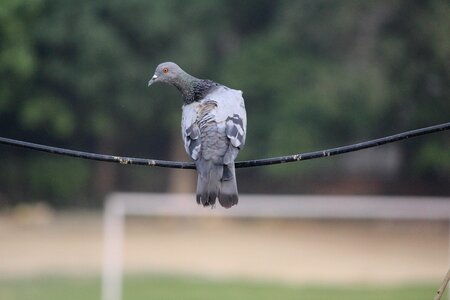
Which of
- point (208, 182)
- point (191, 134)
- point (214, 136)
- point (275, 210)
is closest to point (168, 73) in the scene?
point (191, 134)

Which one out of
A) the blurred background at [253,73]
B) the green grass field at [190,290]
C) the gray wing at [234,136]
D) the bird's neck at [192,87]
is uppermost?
the blurred background at [253,73]

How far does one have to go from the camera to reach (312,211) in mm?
22062

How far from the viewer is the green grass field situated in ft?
53.5

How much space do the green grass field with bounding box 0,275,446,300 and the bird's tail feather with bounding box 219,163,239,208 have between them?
11.3 meters

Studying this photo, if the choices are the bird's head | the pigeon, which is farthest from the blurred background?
the pigeon

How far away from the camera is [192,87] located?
248 inches

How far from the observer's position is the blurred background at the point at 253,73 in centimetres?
2198

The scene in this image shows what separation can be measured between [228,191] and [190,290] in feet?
40.2

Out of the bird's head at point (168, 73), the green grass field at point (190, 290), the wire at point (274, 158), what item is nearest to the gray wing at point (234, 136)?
the wire at point (274, 158)

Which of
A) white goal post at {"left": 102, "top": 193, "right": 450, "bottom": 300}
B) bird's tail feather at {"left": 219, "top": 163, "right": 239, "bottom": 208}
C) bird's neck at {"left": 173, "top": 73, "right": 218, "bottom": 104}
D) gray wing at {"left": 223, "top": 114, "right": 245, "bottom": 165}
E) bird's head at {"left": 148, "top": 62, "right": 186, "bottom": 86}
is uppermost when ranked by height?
white goal post at {"left": 102, "top": 193, "right": 450, "bottom": 300}

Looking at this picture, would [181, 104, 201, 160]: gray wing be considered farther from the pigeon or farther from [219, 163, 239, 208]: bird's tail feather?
[219, 163, 239, 208]: bird's tail feather

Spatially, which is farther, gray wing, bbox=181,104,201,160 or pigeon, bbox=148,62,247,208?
gray wing, bbox=181,104,201,160

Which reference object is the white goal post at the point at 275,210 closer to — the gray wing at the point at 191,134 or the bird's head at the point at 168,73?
the bird's head at the point at 168,73

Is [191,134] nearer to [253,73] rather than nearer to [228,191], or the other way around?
[228,191]
